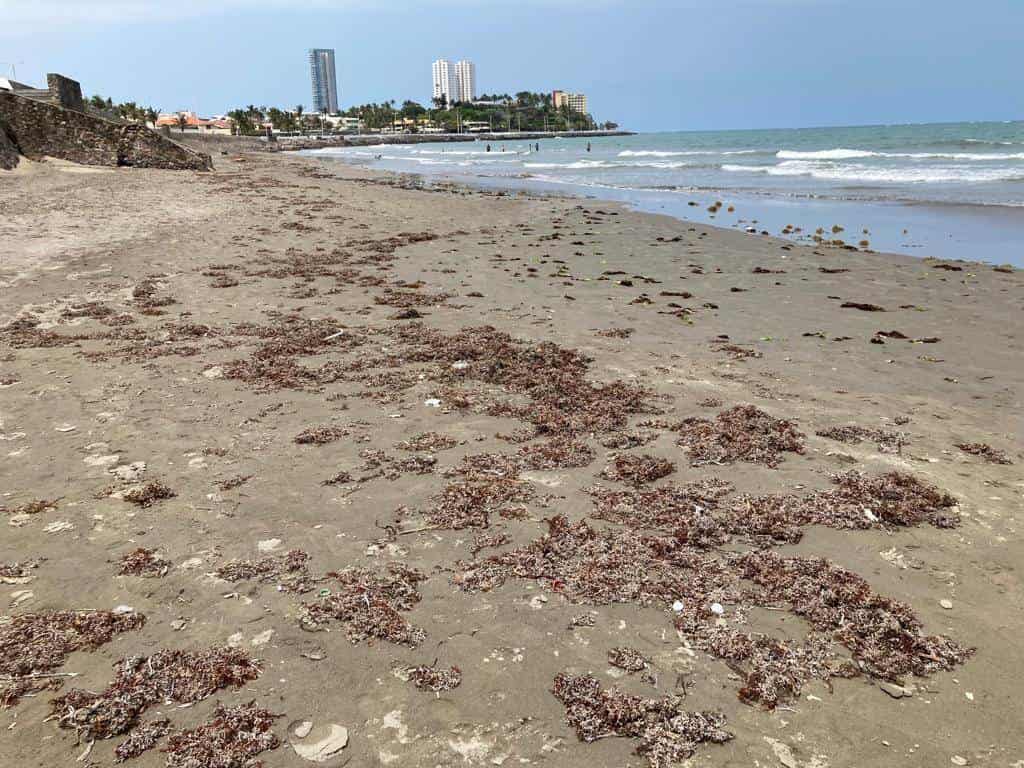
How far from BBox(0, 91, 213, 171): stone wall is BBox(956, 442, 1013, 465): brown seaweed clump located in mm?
33587

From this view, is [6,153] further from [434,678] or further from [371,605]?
[434,678]

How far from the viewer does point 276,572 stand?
3740 mm

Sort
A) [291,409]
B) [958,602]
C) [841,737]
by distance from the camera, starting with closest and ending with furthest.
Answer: [841,737]
[958,602]
[291,409]

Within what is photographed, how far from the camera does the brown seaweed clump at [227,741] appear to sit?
2.55 m

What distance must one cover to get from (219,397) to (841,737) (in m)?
5.66

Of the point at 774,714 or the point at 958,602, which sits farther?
the point at 958,602

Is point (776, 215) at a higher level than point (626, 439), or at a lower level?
higher

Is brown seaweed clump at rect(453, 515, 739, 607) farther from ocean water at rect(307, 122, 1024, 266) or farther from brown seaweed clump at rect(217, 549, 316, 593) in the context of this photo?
ocean water at rect(307, 122, 1024, 266)

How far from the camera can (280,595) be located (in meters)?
3.56

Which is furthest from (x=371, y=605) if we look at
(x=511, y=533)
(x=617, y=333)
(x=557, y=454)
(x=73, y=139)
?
(x=73, y=139)

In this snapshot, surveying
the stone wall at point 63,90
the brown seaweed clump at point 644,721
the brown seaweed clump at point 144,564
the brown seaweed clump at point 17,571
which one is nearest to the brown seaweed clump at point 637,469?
the brown seaweed clump at point 644,721

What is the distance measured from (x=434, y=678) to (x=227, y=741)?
2.89ft

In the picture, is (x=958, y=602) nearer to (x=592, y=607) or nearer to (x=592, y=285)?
(x=592, y=607)

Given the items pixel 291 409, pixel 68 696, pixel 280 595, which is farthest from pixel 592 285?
pixel 68 696
